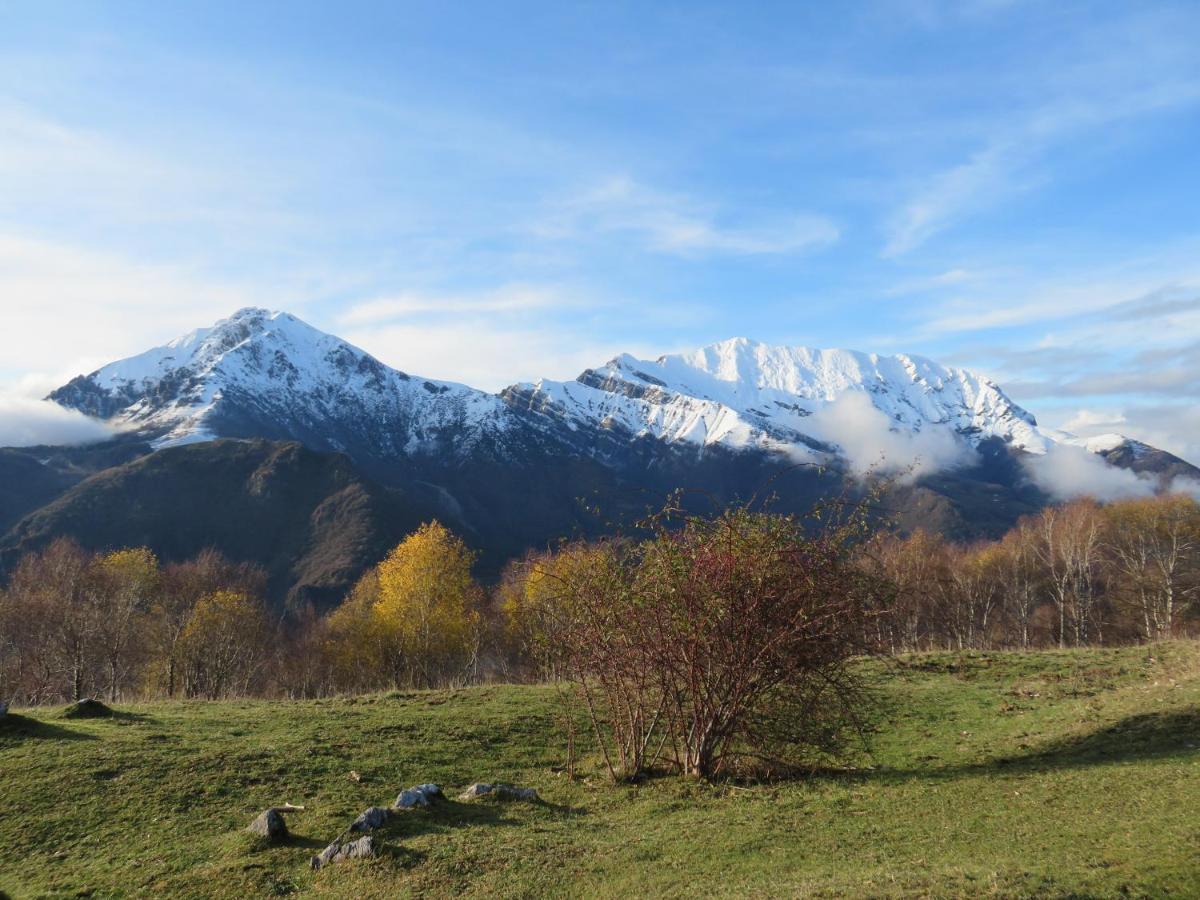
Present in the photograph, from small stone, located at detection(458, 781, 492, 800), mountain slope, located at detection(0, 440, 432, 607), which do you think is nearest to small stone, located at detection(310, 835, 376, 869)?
small stone, located at detection(458, 781, 492, 800)

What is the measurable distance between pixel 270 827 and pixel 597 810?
18.0ft

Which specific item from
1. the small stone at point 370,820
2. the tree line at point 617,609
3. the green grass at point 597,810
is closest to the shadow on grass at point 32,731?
the green grass at point 597,810

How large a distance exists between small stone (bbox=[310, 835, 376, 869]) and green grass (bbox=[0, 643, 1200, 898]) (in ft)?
0.73

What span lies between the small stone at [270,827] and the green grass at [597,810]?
23 centimetres

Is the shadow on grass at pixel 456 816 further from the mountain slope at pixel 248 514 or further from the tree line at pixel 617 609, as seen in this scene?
the mountain slope at pixel 248 514

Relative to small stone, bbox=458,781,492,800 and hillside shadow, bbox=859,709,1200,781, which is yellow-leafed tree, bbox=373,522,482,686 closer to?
small stone, bbox=458,781,492,800

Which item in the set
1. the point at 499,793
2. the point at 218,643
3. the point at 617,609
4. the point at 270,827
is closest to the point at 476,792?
the point at 499,793

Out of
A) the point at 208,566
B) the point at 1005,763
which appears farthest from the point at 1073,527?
the point at 208,566

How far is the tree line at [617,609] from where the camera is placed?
1448 cm

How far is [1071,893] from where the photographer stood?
25.5 feet

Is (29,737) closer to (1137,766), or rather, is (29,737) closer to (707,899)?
(707,899)

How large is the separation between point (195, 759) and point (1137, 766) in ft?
59.3

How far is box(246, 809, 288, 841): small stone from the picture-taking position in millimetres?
11422

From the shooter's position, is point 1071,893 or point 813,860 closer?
point 1071,893
